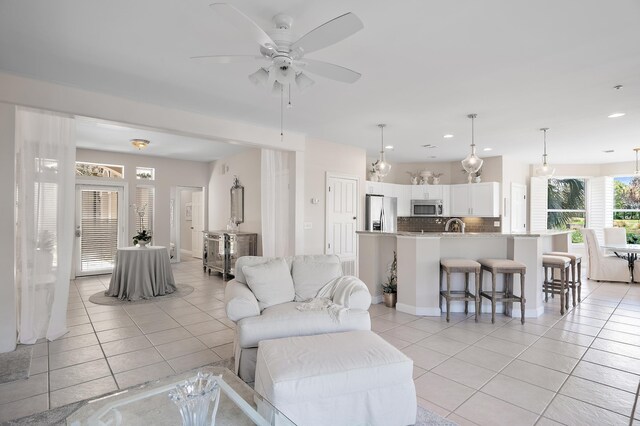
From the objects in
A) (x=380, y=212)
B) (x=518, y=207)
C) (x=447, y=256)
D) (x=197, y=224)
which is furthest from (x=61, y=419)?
(x=518, y=207)

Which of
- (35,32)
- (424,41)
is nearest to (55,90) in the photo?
(35,32)

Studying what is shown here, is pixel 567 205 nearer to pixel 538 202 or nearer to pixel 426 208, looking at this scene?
pixel 538 202

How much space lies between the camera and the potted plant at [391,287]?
15.3 feet

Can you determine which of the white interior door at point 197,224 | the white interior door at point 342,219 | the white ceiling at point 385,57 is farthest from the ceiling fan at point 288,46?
the white interior door at point 197,224

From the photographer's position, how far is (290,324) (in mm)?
2646

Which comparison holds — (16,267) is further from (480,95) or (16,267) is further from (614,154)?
(614,154)

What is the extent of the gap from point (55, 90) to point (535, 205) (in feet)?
31.0

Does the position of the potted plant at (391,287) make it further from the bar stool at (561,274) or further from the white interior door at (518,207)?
the white interior door at (518,207)

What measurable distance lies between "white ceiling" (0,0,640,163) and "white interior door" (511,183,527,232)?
9.64 ft

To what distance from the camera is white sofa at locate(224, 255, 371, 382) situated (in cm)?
258

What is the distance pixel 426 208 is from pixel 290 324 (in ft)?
19.9

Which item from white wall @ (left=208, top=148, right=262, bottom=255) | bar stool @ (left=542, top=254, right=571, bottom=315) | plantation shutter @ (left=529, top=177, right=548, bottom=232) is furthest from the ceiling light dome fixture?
plantation shutter @ (left=529, top=177, right=548, bottom=232)

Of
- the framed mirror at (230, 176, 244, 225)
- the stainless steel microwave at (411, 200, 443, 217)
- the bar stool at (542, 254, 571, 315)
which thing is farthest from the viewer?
the stainless steel microwave at (411, 200, 443, 217)

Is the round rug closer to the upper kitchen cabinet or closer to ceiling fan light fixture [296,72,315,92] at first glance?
ceiling fan light fixture [296,72,315,92]
